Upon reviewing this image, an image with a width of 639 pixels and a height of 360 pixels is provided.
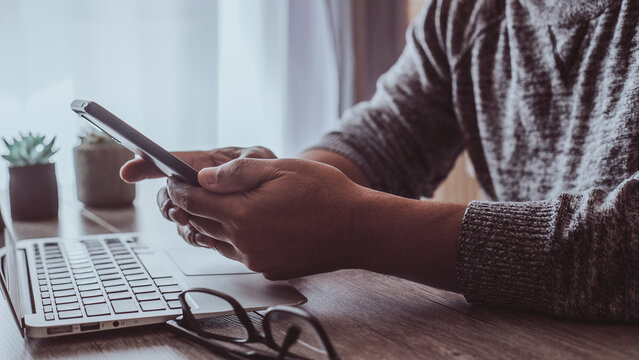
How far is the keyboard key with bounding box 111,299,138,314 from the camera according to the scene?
562 mm

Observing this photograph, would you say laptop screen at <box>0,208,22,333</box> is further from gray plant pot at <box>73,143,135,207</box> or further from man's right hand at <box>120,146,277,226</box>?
gray plant pot at <box>73,143,135,207</box>

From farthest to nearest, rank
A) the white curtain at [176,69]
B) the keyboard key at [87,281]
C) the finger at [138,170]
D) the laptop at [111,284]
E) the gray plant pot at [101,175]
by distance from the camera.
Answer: the white curtain at [176,69], the gray plant pot at [101,175], the finger at [138,170], the keyboard key at [87,281], the laptop at [111,284]

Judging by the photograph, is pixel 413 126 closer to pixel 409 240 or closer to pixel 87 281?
pixel 409 240

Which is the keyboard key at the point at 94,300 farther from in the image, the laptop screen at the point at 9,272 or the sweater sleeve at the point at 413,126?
the sweater sleeve at the point at 413,126

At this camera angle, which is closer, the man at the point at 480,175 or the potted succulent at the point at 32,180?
the man at the point at 480,175

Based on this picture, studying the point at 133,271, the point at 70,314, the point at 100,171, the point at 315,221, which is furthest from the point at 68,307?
the point at 100,171

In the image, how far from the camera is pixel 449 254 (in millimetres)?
604

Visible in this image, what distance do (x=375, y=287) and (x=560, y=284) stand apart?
18 cm

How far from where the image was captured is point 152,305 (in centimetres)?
58

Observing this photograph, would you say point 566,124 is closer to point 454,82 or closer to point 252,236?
point 454,82

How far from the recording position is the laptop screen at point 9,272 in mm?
556

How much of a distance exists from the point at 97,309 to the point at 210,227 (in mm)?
136

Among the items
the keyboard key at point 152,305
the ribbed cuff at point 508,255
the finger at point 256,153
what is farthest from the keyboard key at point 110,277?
the ribbed cuff at point 508,255

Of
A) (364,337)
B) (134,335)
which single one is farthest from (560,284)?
(134,335)
